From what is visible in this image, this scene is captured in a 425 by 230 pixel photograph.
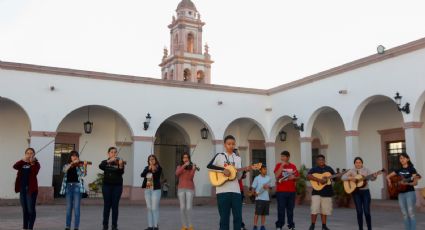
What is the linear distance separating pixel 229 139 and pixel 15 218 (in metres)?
6.78

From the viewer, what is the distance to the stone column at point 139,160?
53.6 ft

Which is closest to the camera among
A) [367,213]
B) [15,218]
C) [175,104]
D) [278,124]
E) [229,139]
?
[229,139]

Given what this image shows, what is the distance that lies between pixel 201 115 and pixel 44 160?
644cm

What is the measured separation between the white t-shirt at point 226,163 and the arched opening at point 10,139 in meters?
12.9

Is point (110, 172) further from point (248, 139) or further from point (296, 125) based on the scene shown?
point (248, 139)

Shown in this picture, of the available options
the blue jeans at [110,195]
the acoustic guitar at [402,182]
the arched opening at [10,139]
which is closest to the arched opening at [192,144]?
the arched opening at [10,139]

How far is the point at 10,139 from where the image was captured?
654 inches

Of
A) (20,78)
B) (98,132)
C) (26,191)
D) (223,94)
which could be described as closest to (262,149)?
(223,94)

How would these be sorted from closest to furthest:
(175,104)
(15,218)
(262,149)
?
(15,218)
(175,104)
(262,149)

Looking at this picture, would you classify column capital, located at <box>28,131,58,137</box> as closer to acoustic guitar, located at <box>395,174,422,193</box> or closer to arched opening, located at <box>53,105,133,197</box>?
arched opening, located at <box>53,105,133,197</box>

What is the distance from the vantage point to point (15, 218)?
10.1 meters

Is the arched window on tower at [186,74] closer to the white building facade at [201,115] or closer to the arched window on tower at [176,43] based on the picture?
the arched window on tower at [176,43]

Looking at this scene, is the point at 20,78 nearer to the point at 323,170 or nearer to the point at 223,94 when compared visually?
the point at 223,94

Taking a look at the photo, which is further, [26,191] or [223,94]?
[223,94]
